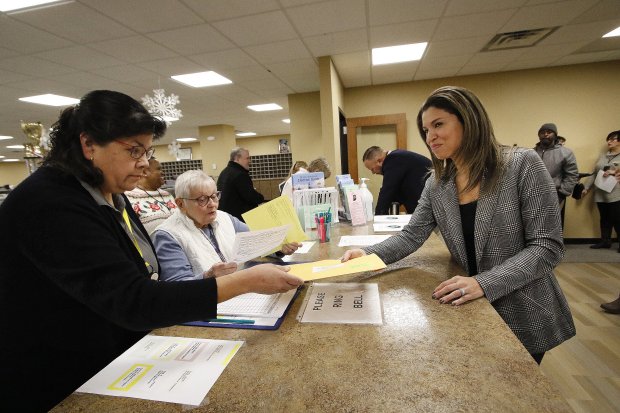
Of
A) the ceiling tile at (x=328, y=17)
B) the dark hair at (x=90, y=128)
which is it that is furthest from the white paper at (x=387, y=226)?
the ceiling tile at (x=328, y=17)

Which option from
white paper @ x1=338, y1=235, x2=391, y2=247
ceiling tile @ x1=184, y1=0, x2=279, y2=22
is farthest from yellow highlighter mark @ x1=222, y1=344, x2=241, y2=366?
ceiling tile @ x1=184, y1=0, x2=279, y2=22

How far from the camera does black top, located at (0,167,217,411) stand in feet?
2.18

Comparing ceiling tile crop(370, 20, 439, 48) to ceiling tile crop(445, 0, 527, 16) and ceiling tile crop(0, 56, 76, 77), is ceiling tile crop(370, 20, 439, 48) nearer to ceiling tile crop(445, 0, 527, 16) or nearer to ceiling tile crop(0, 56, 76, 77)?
ceiling tile crop(445, 0, 527, 16)

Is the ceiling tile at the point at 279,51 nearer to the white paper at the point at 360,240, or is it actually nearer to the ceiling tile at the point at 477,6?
the ceiling tile at the point at 477,6

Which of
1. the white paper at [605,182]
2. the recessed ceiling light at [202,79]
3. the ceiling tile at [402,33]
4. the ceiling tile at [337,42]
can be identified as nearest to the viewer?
the ceiling tile at [402,33]

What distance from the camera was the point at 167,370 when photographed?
66 centimetres

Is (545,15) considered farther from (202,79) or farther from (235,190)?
(202,79)

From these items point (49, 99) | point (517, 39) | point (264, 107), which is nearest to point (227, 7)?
point (517, 39)

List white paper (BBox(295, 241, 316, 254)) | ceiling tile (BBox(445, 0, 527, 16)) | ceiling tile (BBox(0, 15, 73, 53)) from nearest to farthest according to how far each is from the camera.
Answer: white paper (BBox(295, 241, 316, 254))
ceiling tile (BBox(0, 15, 73, 53))
ceiling tile (BBox(445, 0, 527, 16))

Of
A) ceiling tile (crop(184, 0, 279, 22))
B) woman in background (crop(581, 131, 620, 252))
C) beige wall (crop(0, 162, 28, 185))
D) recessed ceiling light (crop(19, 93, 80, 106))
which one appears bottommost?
woman in background (crop(581, 131, 620, 252))

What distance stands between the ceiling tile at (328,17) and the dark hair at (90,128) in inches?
95.4

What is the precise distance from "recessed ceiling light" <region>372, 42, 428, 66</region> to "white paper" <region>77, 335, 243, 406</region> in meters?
4.02

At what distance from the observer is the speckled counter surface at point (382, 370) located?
1.77ft

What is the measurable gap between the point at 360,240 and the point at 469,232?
0.62 m
